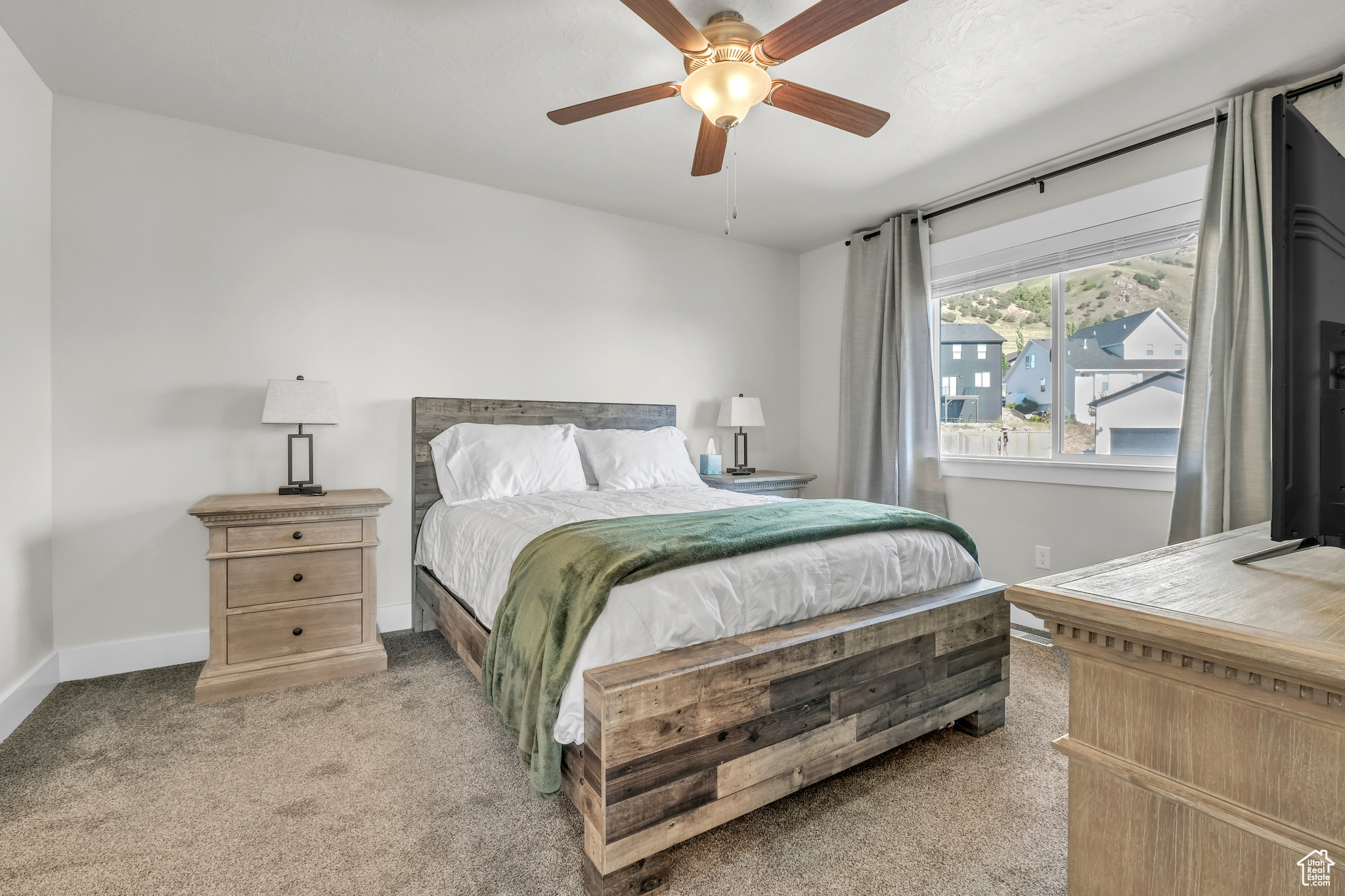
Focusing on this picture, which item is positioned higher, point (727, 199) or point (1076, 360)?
point (727, 199)

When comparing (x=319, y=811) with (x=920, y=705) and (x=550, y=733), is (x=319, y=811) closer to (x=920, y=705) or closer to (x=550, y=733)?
(x=550, y=733)

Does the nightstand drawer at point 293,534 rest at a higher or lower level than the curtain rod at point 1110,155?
lower

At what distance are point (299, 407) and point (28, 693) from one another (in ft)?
4.55

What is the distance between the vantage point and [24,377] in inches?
90.4

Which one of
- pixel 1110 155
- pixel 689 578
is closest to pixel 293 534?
pixel 689 578

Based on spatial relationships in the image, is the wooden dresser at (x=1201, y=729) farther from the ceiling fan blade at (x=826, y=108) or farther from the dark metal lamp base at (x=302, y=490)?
the dark metal lamp base at (x=302, y=490)

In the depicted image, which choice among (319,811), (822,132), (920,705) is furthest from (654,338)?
(319,811)

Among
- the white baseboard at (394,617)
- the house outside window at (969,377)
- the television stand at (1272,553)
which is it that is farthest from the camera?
the house outside window at (969,377)

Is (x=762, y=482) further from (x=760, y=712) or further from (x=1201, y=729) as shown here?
(x=1201, y=729)

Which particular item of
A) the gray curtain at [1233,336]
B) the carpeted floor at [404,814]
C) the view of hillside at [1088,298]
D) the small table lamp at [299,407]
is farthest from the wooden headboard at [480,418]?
the gray curtain at [1233,336]

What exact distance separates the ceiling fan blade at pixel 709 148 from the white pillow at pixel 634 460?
153 centimetres

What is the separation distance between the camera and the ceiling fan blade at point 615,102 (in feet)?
6.53

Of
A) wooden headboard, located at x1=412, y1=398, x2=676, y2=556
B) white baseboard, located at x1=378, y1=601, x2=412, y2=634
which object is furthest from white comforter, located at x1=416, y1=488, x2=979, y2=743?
white baseboard, located at x1=378, y1=601, x2=412, y2=634

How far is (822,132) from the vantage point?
2812mm
